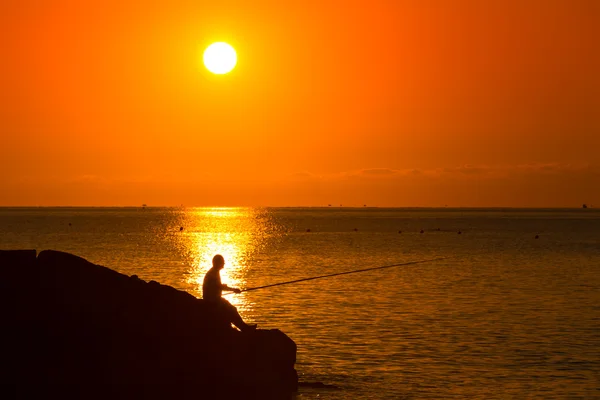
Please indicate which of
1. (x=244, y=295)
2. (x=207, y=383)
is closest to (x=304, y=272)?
(x=244, y=295)

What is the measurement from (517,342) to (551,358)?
240cm

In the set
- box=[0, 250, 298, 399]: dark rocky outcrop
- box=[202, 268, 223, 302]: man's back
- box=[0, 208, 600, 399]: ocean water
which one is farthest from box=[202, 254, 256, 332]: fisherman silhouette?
box=[0, 208, 600, 399]: ocean water

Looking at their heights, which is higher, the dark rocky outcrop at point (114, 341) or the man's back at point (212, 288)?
the man's back at point (212, 288)

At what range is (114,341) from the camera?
51.9 ft

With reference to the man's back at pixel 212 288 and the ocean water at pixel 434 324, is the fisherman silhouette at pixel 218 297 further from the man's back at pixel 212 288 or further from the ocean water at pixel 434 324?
the ocean water at pixel 434 324

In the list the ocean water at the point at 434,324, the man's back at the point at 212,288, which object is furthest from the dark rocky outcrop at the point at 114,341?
the ocean water at the point at 434,324

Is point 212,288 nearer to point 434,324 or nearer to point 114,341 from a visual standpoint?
point 114,341

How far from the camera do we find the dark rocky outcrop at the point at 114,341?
1536 centimetres

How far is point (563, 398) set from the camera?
756 inches

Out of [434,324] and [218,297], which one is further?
[434,324]

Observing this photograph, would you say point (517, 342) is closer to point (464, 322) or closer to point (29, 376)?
point (464, 322)

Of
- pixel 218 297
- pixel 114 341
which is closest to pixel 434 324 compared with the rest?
pixel 218 297

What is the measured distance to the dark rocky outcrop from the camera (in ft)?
50.4

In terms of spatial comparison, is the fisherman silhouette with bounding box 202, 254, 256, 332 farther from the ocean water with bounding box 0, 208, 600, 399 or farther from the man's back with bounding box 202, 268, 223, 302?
the ocean water with bounding box 0, 208, 600, 399
